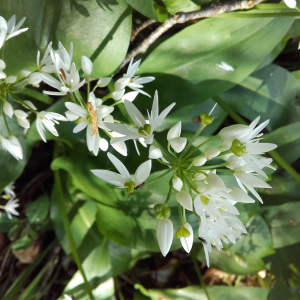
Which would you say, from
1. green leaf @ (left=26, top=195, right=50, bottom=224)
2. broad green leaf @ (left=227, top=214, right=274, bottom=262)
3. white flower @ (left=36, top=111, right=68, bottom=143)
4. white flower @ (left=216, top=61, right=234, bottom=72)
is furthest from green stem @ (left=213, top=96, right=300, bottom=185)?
green leaf @ (left=26, top=195, right=50, bottom=224)

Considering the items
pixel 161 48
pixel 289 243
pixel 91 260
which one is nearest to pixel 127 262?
pixel 91 260

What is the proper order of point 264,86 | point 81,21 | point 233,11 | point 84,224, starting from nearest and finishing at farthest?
point 81,21, point 233,11, point 264,86, point 84,224

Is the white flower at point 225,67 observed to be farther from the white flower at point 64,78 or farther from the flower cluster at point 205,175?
the white flower at point 64,78

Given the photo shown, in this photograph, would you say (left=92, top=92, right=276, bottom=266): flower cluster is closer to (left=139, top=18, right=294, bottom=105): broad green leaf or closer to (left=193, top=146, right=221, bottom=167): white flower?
(left=193, top=146, right=221, bottom=167): white flower

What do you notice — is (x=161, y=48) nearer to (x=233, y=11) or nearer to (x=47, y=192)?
(x=233, y=11)

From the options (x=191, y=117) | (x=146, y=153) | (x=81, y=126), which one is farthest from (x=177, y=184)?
(x=191, y=117)

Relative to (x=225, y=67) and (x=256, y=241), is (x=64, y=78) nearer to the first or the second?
(x=225, y=67)
